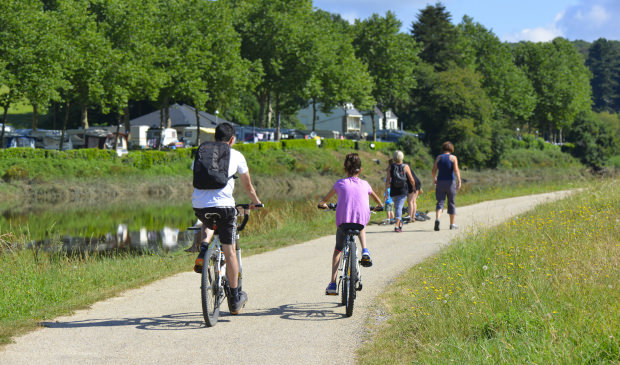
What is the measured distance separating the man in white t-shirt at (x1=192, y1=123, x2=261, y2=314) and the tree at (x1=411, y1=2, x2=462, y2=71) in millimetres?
69346

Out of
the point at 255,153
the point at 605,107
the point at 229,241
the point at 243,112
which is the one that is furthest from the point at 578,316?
the point at 605,107

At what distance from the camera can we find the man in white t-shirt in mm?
6633

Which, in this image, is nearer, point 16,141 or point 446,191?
point 446,191

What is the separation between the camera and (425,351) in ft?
18.0

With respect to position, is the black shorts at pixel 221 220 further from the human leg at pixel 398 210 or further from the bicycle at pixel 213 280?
the human leg at pixel 398 210

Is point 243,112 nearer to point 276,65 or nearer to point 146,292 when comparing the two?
point 276,65

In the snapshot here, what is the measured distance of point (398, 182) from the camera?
15227mm

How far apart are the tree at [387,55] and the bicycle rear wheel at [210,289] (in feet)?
197

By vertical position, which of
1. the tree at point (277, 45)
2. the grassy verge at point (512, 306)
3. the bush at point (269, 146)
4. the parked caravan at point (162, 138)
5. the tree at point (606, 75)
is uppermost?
the tree at point (606, 75)

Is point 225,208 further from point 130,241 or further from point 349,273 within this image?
point 130,241

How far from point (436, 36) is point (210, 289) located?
2848 inches

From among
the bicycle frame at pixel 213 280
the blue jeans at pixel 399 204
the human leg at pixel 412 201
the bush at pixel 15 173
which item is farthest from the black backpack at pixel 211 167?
the bush at pixel 15 173

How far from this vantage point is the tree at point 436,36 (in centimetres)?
7394

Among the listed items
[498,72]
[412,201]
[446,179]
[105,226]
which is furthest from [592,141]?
[446,179]
